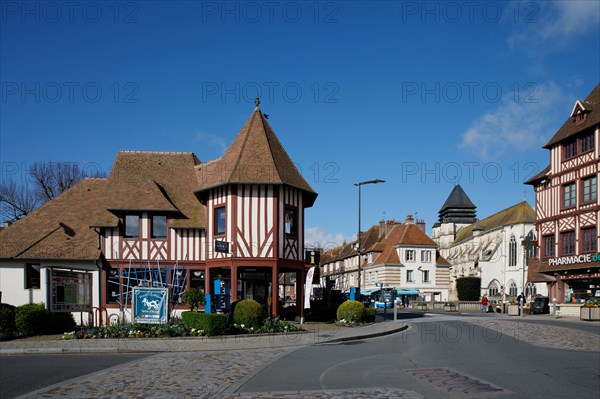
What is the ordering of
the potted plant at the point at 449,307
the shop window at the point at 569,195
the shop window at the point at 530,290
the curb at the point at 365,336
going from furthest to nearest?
1. the shop window at the point at 530,290
2. the potted plant at the point at 449,307
3. the shop window at the point at 569,195
4. the curb at the point at 365,336

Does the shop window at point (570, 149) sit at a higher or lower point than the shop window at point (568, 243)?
higher

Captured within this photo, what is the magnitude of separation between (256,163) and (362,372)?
53.1 feet

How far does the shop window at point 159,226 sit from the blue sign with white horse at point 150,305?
814 cm

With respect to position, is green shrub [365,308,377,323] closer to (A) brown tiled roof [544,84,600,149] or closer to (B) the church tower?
(A) brown tiled roof [544,84,600,149]

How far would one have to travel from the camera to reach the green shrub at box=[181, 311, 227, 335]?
2161 cm

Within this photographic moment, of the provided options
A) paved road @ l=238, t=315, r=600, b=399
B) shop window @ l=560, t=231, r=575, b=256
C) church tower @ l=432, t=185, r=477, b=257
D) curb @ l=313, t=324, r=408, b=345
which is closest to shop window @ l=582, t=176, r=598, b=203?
shop window @ l=560, t=231, r=575, b=256

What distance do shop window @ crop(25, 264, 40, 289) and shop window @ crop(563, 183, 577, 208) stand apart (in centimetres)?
3230

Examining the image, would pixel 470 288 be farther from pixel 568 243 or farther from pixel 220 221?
pixel 220 221

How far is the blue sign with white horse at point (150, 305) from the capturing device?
73.3 feet

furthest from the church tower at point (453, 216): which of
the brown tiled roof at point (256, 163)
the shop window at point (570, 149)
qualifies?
the brown tiled roof at point (256, 163)

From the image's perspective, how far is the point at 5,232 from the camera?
30.0m

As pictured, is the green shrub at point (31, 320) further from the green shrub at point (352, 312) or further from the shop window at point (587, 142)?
the shop window at point (587, 142)

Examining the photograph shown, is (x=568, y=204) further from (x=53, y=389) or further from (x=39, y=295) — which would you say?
(x=53, y=389)

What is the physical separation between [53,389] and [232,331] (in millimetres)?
11821
